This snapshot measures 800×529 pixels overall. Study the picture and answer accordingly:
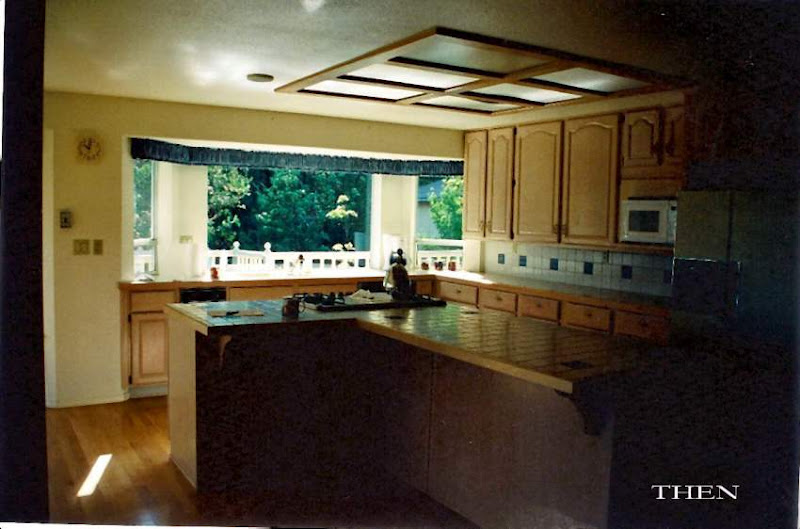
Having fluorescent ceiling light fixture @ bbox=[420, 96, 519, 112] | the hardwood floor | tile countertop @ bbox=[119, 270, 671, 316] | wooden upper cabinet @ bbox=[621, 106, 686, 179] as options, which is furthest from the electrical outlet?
wooden upper cabinet @ bbox=[621, 106, 686, 179]

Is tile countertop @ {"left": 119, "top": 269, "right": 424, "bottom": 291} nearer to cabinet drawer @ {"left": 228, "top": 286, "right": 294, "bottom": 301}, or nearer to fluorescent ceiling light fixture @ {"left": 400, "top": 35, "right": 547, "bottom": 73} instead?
cabinet drawer @ {"left": 228, "top": 286, "right": 294, "bottom": 301}

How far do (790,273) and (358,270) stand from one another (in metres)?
3.57

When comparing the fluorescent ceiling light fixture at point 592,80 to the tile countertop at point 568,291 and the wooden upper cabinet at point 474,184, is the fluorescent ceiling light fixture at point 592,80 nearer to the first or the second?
the tile countertop at point 568,291

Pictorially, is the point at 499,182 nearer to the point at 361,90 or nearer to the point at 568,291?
the point at 568,291

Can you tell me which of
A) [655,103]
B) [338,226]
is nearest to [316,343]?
[655,103]

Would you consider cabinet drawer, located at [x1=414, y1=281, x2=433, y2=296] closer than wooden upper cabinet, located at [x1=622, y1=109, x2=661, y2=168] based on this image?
No

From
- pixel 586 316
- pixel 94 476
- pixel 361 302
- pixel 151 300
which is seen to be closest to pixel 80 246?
pixel 151 300

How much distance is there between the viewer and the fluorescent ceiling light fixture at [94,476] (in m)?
3.15

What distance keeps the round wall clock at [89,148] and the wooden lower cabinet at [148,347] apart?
3.58ft

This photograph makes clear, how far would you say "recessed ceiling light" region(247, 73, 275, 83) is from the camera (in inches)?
150

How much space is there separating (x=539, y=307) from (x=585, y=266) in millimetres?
680

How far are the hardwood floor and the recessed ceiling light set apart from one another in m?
2.09

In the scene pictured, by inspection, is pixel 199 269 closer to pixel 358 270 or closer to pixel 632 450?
pixel 358 270

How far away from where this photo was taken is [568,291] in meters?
4.79
